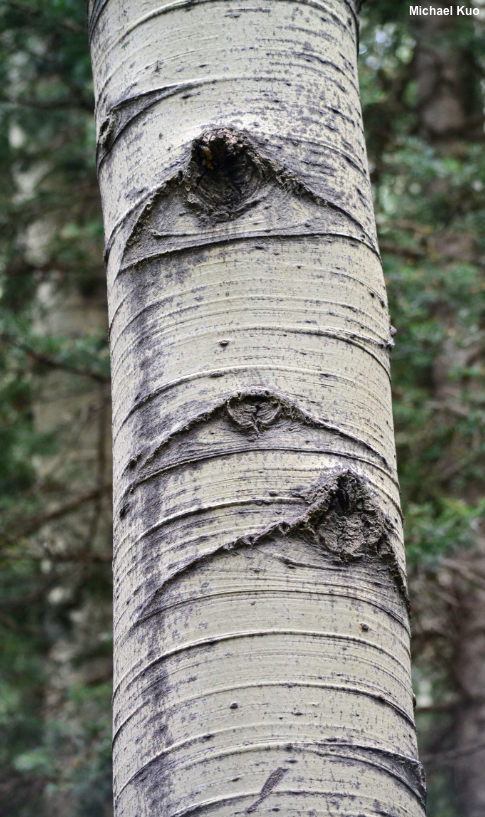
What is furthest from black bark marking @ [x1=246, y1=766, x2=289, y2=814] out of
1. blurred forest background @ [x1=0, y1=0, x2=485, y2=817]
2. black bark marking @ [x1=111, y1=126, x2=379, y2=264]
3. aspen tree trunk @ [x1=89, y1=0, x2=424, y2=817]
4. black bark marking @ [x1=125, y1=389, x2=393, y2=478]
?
blurred forest background @ [x1=0, y1=0, x2=485, y2=817]

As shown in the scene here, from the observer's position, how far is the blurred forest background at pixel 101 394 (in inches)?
172

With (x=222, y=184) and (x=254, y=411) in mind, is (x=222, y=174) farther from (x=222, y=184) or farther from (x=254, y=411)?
(x=254, y=411)

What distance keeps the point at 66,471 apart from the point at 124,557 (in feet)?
16.3

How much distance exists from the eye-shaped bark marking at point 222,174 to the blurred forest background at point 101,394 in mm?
2694

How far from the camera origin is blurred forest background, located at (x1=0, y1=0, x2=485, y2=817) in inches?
172

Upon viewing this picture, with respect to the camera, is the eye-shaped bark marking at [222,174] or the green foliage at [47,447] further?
the green foliage at [47,447]

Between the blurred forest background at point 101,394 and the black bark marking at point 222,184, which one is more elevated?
the blurred forest background at point 101,394

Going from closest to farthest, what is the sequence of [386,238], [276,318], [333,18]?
[276,318] → [333,18] → [386,238]

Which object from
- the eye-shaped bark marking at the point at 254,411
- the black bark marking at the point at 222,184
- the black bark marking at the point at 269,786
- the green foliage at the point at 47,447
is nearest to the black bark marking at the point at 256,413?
the eye-shaped bark marking at the point at 254,411

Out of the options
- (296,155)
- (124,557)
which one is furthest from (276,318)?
(124,557)

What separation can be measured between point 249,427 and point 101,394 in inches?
177

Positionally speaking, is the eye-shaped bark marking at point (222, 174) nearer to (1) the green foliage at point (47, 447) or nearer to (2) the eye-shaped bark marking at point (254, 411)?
(2) the eye-shaped bark marking at point (254, 411)

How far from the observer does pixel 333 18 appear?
3.97 feet

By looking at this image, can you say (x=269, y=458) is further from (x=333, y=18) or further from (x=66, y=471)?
(x=66, y=471)
